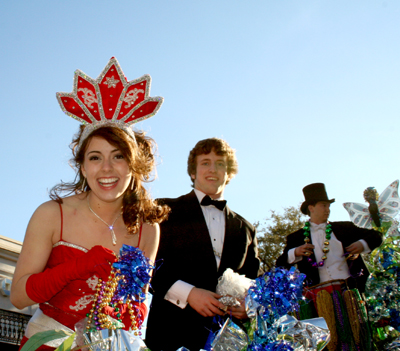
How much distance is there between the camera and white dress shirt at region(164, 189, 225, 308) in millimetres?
3219

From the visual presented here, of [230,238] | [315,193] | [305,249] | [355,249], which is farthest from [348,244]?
[230,238]

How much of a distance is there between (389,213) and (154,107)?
3.10 m

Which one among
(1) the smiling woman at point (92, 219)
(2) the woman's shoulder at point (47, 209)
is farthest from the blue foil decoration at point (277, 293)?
(2) the woman's shoulder at point (47, 209)

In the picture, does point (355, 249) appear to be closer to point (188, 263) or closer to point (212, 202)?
point (212, 202)

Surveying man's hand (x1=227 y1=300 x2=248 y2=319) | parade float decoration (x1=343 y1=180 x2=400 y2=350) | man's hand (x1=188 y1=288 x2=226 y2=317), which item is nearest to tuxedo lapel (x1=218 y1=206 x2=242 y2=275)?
man's hand (x1=188 y1=288 x2=226 y2=317)

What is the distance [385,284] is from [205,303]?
81.1 inches

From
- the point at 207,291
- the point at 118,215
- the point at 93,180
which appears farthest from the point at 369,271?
the point at 93,180

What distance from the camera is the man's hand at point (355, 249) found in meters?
4.44

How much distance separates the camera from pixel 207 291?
10.2 ft

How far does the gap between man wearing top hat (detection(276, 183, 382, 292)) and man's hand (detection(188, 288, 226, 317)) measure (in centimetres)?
167

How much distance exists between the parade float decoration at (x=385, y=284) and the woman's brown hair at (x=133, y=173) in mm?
2422

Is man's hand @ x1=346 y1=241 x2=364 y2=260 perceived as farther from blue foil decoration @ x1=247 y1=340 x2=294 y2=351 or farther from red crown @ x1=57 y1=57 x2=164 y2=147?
blue foil decoration @ x1=247 y1=340 x2=294 y2=351

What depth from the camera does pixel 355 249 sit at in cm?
445

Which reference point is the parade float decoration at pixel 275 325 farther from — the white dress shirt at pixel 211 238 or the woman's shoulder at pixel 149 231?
the white dress shirt at pixel 211 238
